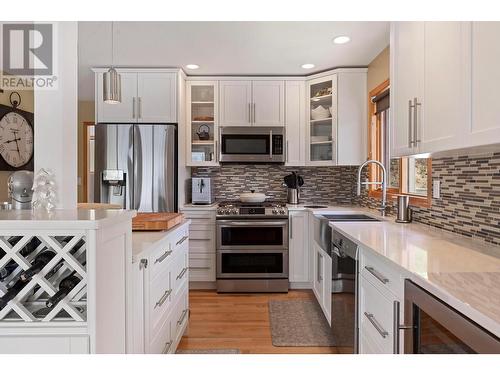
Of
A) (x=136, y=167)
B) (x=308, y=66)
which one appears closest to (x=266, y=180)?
(x=308, y=66)

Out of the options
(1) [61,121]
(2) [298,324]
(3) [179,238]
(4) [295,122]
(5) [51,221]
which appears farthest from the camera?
(4) [295,122]

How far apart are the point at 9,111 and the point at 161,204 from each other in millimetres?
1732

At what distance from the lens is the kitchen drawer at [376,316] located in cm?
131

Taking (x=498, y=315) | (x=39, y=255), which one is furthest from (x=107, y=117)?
(x=498, y=315)

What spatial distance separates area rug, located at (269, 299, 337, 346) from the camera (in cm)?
240

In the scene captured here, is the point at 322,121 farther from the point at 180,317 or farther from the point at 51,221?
the point at 51,221

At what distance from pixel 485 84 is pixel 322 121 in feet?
8.36

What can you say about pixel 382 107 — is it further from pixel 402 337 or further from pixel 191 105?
pixel 402 337

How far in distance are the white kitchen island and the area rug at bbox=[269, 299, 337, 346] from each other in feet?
5.59

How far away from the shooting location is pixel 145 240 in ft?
5.54

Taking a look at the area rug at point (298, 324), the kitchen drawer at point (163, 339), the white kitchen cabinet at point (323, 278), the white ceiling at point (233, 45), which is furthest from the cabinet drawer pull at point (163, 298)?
the white ceiling at point (233, 45)

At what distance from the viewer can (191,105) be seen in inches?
149

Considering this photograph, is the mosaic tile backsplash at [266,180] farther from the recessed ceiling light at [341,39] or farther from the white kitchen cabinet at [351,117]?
the recessed ceiling light at [341,39]

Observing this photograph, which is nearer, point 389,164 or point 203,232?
point 389,164
